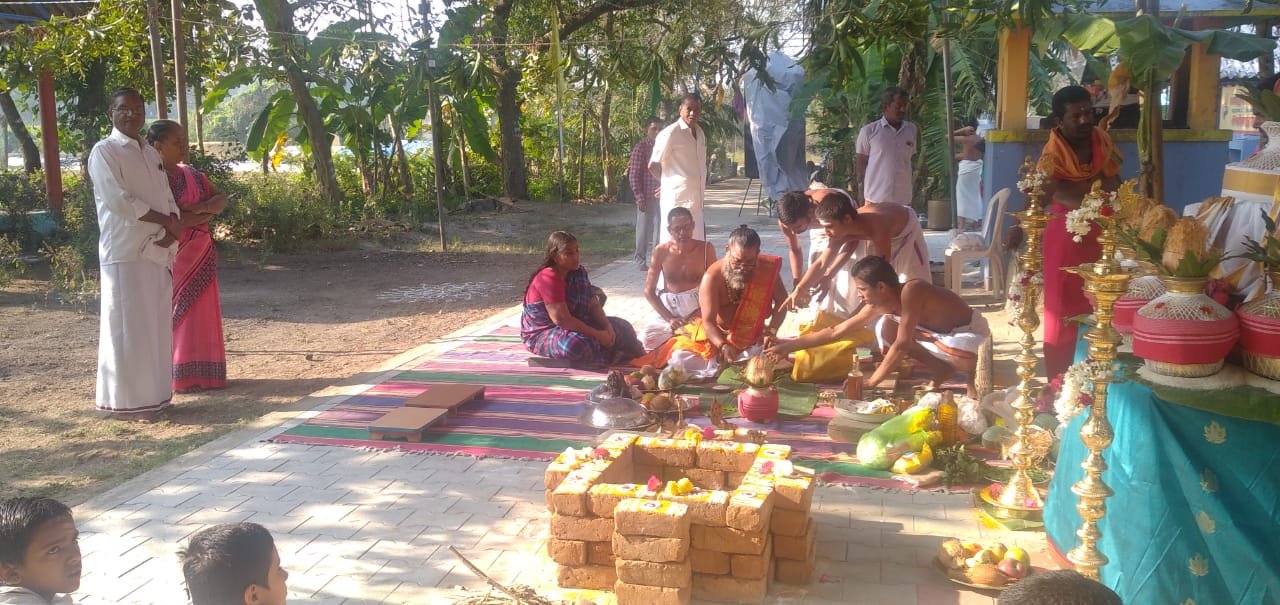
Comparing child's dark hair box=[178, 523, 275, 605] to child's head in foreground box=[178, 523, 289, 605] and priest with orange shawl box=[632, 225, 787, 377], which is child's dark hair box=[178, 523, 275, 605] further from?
priest with orange shawl box=[632, 225, 787, 377]

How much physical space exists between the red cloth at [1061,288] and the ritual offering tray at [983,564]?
2.02 metres

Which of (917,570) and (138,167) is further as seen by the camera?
(138,167)

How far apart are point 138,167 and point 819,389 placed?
4104 mm

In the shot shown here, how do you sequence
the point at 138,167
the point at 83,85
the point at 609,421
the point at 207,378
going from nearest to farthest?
the point at 609,421, the point at 138,167, the point at 207,378, the point at 83,85

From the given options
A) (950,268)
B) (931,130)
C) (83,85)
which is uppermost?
(83,85)

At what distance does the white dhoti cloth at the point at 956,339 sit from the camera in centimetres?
565

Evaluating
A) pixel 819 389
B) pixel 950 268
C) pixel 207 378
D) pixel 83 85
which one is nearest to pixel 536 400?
pixel 819 389

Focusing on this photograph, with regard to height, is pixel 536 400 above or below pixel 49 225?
below

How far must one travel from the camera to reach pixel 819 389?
5887 millimetres

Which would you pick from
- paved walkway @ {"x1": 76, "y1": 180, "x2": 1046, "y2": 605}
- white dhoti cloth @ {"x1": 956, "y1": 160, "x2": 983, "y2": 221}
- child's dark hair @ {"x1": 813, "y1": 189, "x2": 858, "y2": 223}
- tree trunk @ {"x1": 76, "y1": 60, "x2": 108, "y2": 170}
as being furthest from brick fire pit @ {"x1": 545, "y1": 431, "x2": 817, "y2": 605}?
tree trunk @ {"x1": 76, "y1": 60, "x2": 108, "y2": 170}

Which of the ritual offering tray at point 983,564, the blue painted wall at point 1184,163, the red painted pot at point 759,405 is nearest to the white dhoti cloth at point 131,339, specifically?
the red painted pot at point 759,405

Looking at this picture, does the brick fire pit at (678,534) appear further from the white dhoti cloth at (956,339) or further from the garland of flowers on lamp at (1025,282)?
the white dhoti cloth at (956,339)

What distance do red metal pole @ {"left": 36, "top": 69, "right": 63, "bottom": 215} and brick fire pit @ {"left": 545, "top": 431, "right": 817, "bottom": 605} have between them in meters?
10.3

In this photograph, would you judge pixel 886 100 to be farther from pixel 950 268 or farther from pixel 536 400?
pixel 536 400
